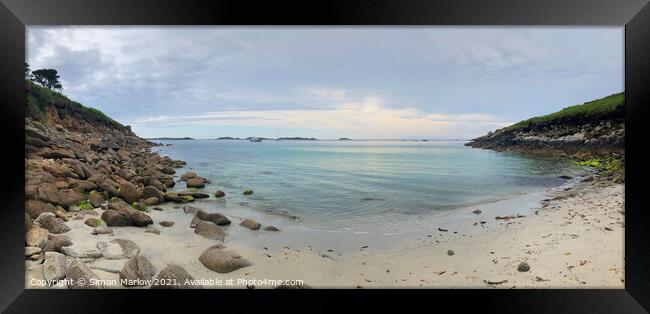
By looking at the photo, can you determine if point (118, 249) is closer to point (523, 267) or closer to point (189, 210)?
point (189, 210)

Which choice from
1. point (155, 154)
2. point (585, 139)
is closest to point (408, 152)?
point (585, 139)

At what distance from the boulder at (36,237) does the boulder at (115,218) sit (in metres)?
0.52

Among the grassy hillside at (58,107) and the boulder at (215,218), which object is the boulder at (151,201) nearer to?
the boulder at (215,218)

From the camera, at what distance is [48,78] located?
3469 millimetres

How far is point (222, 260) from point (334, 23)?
2.26 m

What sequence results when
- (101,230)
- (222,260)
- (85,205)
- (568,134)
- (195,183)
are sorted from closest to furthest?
1. (222,260)
2. (101,230)
3. (85,205)
4. (568,134)
5. (195,183)

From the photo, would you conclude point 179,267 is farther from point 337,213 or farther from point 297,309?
point 337,213

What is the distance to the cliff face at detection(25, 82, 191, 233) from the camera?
3.19 meters

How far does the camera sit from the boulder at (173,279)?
2.61 m

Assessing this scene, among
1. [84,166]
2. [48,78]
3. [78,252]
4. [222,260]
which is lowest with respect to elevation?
[222,260]

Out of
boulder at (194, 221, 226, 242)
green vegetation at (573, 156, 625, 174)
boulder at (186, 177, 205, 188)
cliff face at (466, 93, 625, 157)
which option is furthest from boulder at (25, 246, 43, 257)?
green vegetation at (573, 156, 625, 174)

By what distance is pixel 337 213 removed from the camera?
13.5 feet

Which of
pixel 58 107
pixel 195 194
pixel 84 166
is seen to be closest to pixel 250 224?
pixel 195 194

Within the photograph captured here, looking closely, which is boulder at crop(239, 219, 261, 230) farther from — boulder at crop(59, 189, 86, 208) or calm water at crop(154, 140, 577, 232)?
boulder at crop(59, 189, 86, 208)
